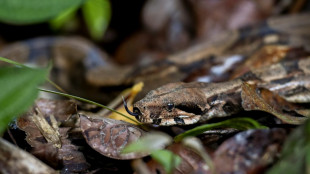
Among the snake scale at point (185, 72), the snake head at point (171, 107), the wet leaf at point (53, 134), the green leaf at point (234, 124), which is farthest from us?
the snake scale at point (185, 72)

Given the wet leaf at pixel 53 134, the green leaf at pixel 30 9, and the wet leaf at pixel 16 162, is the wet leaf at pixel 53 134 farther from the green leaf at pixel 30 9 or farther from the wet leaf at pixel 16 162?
the green leaf at pixel 30 9

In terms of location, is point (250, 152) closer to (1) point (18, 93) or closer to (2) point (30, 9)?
(1) point (18, 93)

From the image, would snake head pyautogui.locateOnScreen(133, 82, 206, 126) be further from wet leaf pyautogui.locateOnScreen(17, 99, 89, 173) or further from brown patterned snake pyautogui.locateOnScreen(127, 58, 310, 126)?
wet leaf pyautogui.locateOnScreen(17, 99, 89, 173)

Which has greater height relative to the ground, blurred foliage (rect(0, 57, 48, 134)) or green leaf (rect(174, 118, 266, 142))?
blurred foliage (rect(0, 57, 48, 134))

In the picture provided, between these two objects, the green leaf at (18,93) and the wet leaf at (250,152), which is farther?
the wet leaf at (250,152)

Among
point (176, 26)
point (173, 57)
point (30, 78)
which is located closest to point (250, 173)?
point (30, 78)

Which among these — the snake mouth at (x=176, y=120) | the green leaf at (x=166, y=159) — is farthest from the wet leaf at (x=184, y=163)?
the snake mouth at (x=176, y=120)

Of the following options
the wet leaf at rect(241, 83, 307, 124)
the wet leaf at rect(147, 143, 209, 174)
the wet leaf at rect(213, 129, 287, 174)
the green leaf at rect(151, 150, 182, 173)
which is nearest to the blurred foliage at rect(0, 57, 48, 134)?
the green leaf at rect(151, 150, 182, 173)
